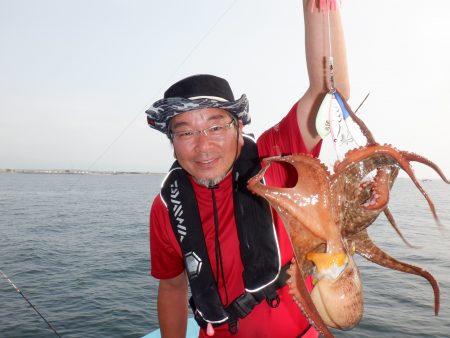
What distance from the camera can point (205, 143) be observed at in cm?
300

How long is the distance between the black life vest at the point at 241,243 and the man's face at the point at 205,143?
9.3 inches

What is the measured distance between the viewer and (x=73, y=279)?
16.4m

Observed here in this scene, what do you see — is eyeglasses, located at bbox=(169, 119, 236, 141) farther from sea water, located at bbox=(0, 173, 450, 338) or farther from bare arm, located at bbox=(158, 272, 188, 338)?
sea water, located at bbox=(0, 173, 450, 338)

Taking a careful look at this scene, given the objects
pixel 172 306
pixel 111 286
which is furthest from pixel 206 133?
pixel 111 286

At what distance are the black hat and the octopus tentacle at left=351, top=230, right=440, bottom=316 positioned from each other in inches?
59.0

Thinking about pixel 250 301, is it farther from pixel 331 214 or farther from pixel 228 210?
pixel 331 214

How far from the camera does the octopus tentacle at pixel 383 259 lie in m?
2.15

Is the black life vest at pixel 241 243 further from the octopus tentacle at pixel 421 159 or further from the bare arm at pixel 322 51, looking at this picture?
the octopus tentacle at pixel 421 159

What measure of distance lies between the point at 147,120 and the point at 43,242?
24279mm

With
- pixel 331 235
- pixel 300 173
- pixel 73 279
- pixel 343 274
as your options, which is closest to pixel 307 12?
pixel 300 173

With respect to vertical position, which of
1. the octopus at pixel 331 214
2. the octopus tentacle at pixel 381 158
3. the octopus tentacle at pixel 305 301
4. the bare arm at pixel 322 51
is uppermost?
the bare arm at pixel 322 51

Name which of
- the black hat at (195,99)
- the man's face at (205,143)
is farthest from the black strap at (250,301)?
the black hat at (195,99)

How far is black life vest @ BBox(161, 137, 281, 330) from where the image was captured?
10.2 feet

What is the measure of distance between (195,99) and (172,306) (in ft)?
7.85
